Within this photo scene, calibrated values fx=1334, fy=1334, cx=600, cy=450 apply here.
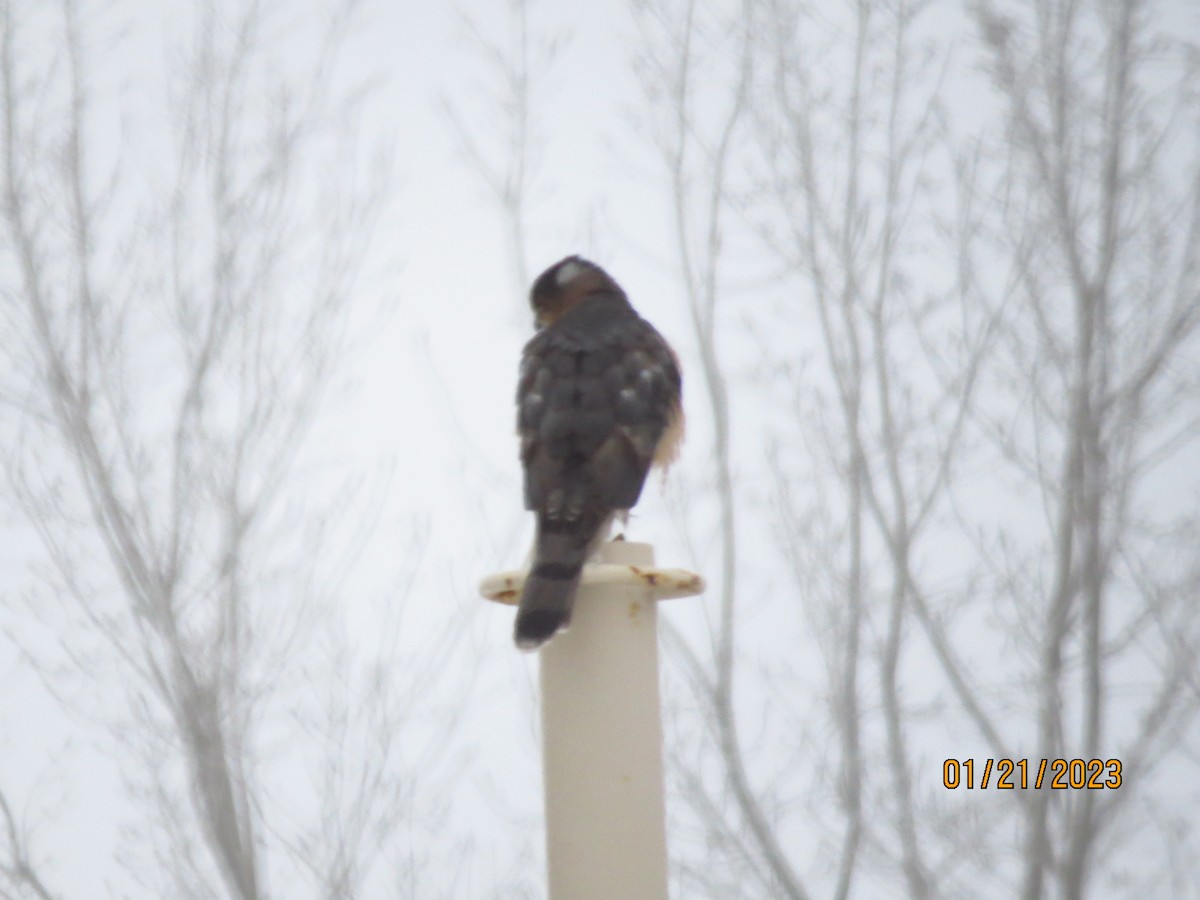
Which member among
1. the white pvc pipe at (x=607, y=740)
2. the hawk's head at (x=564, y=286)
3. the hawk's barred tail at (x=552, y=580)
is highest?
the hawk's head at (x=564, y=286)

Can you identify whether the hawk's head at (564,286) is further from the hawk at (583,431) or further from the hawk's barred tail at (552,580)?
the hawk's barred tail at (552,580)

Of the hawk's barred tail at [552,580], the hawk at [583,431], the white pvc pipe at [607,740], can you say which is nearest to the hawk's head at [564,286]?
the hawk at [583,431]

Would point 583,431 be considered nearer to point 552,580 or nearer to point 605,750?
point 552,580

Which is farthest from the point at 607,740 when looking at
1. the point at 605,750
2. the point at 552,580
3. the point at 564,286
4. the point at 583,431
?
the point at 564,286

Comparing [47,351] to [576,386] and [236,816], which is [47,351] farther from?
[576,386]

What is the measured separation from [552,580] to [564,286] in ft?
5.98

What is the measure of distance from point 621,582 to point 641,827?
0.40 metres

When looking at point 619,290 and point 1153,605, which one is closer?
point 619,290

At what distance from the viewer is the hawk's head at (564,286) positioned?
396 cm

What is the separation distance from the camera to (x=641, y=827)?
6.97ft

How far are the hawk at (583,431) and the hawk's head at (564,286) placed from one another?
16 cm

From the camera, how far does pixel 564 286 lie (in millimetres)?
3977

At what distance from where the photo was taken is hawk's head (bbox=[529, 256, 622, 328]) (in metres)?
3.96

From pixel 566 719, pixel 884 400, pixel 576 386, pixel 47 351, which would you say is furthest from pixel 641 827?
pixel 47 351
